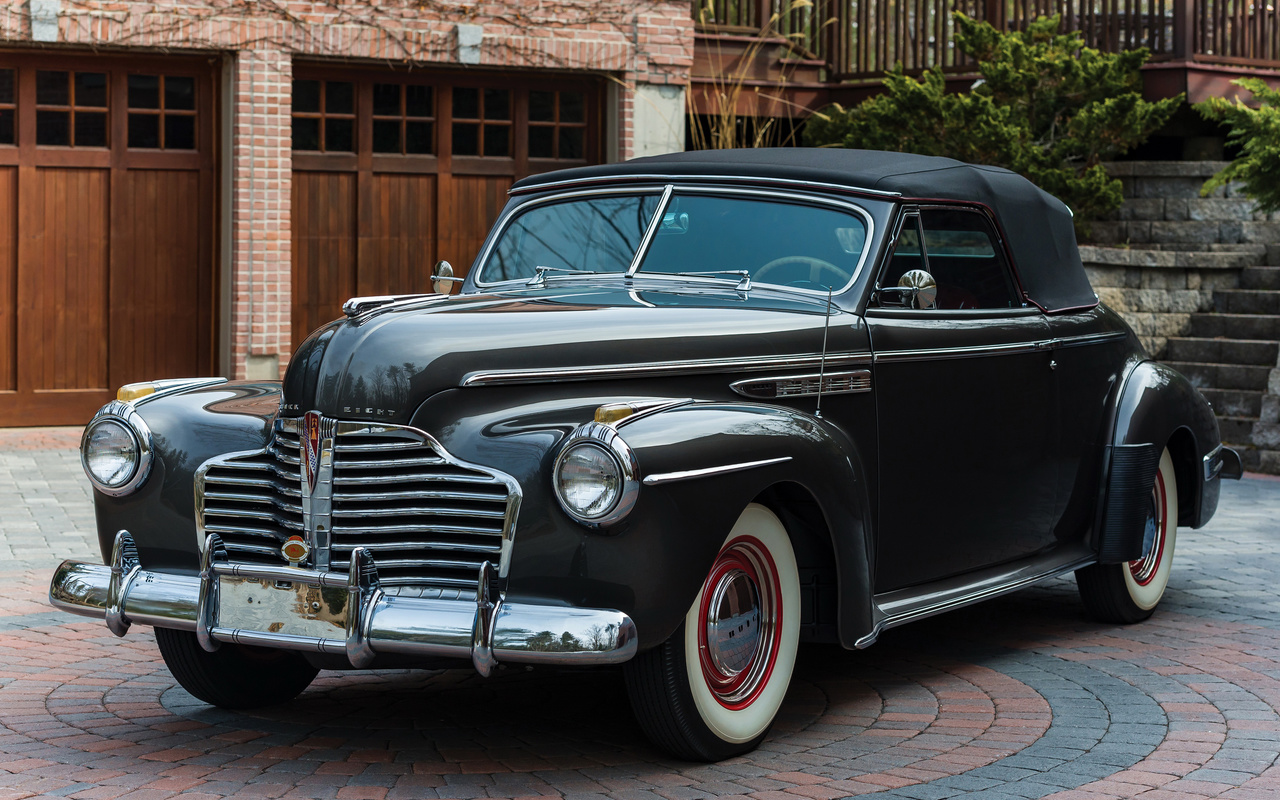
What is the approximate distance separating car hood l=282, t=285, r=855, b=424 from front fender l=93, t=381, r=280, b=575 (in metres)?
0.31

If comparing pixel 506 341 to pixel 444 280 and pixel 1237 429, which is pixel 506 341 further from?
pixel 1237 429

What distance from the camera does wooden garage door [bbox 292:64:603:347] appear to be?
1349 centimetres

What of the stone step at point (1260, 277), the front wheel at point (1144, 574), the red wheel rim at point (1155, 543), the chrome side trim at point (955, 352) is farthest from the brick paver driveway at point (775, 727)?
the stone step at point (1260, 277)

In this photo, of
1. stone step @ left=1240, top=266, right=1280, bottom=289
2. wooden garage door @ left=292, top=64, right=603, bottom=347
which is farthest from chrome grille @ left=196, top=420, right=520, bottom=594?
stone step @ left=1240, top=266, right=1280, bottom=289

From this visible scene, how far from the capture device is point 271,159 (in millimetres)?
12977

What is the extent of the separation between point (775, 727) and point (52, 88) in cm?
992

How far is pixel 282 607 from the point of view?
13.8 feet

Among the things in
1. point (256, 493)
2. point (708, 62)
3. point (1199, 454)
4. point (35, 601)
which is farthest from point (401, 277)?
point (256, 493)

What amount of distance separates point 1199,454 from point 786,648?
2.92 metres

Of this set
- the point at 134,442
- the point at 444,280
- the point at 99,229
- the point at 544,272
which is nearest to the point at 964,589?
the point at 544,272

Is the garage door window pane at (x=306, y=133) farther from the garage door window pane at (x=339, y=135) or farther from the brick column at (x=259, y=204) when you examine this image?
the brick column at (x=259, y=204)

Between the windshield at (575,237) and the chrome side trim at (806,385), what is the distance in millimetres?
900

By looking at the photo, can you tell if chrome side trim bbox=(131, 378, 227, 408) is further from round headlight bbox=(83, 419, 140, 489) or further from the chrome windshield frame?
the chrome windshield frame

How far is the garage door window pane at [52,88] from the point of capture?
12625mm
